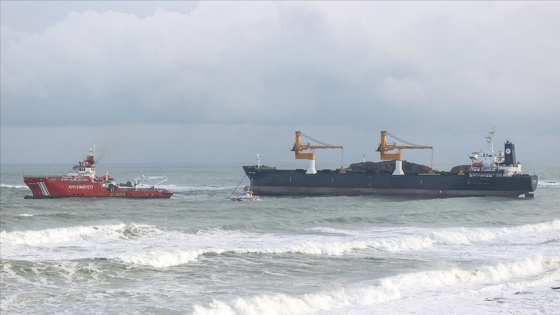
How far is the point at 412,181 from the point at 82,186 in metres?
28.5

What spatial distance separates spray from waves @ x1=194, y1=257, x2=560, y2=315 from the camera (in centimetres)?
1535

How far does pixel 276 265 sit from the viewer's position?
21.2 meters

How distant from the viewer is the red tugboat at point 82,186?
52.1 m

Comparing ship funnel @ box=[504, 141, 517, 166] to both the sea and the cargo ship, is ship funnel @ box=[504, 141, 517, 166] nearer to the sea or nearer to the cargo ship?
the cargo ship

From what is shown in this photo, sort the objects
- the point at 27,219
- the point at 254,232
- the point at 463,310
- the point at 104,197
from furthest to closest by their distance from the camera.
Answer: the point at 104,197
the point at 27,219
the point at 254,232
the point at 463,310

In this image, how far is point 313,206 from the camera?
47.0 meters

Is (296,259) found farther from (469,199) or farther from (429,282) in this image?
(469,199)

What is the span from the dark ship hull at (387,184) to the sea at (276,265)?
19949mm

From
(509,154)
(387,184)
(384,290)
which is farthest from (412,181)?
(384,290)

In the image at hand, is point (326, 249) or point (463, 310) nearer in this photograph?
point (463, 310)

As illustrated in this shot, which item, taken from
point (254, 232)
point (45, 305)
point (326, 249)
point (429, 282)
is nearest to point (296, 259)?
point (326, 249)

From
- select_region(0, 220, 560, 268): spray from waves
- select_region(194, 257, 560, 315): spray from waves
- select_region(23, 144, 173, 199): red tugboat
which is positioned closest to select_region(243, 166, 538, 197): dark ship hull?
select_region(23, 144, 173, 199): red tugboat

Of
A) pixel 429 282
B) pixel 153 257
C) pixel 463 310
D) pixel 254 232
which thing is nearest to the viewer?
pixel 463 310

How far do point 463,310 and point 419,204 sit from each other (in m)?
34.4
